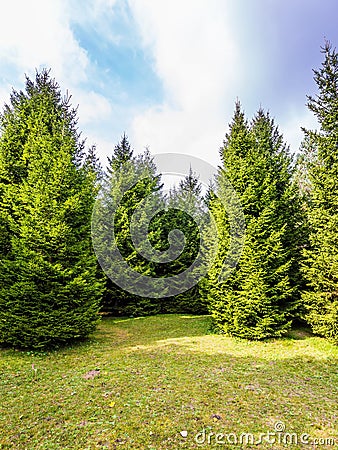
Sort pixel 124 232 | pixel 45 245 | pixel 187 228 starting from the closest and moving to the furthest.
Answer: pixel 45 245
pixel 124 232
pixel 187 228

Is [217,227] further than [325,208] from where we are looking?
Yes

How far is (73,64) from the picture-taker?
8.69 metres

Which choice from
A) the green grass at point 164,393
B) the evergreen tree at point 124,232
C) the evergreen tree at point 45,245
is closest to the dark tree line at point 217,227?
the evergreen tree at point 45,245

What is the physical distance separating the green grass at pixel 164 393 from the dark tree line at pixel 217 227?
0.95 meters

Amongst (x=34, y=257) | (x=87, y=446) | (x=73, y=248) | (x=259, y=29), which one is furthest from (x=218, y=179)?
(x=87, y=446)

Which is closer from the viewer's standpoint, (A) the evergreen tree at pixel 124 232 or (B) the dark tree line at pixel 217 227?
(B) the dark tree line at pixel 217 227

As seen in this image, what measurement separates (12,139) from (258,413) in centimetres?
1062

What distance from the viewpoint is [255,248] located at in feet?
28.6

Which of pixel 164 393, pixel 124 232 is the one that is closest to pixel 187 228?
pixel 124 232

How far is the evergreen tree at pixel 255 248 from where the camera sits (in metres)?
8.48

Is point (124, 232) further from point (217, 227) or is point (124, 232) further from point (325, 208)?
point (325, 208)

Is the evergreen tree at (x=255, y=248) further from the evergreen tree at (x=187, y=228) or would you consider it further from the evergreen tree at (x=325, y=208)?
the evergreen tree at (x=187, y=228)

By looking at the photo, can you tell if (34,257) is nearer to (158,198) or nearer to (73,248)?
(73,248)

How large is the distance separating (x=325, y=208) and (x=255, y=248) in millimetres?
2677
